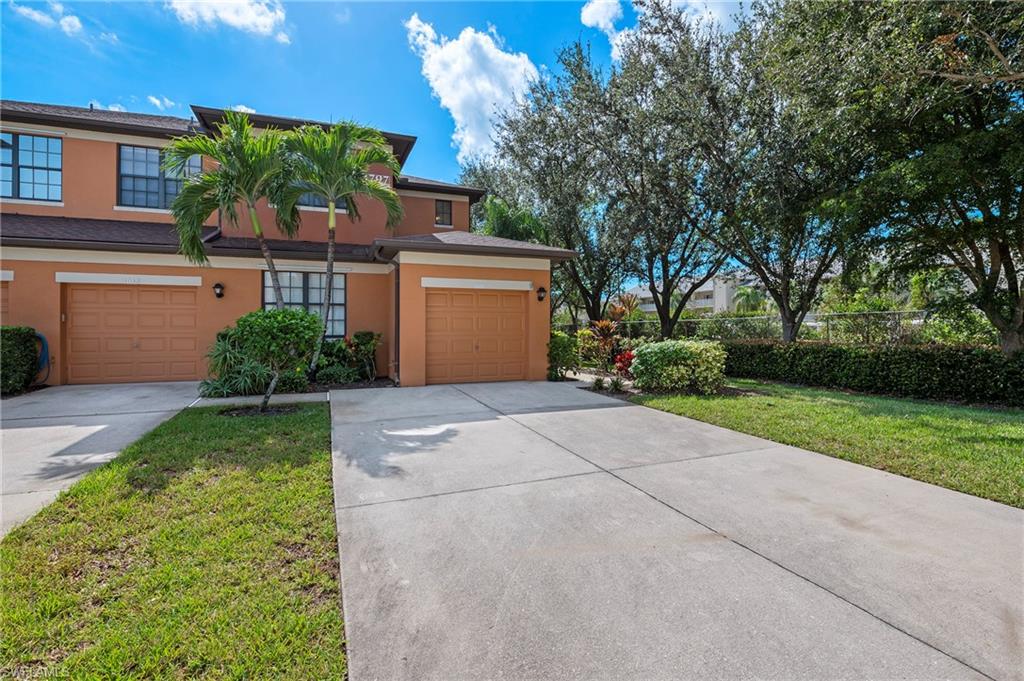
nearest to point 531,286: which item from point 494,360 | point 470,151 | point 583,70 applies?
point 494,360

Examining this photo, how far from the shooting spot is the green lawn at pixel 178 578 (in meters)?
2.07

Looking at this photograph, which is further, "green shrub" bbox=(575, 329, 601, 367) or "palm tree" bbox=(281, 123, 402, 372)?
"green shrub" bbox=(575, 329, 601, 367)

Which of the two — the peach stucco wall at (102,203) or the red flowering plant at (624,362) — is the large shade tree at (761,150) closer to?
the red flowering plant at (624,362)

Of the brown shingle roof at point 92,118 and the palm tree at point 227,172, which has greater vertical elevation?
the brown shingle roof at point 92,118

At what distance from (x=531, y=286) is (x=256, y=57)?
826 cm

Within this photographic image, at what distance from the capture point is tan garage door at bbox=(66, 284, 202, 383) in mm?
10391

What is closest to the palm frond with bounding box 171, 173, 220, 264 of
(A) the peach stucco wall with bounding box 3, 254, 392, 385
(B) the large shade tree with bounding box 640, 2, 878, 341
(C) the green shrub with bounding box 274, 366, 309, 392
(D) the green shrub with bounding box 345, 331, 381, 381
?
(A) the peach stucco wall with bounding box 3, 254, 392, 385

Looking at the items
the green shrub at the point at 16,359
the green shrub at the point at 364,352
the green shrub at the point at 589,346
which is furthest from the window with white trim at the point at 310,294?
the green shrub at the point at 589,346

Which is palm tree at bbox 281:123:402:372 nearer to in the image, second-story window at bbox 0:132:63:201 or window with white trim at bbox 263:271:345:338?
window with white trim at bbox 263:271:345:338

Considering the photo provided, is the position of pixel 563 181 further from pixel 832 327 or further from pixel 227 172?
pixel 227 172

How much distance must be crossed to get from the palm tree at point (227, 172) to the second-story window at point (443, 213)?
6.43 meters

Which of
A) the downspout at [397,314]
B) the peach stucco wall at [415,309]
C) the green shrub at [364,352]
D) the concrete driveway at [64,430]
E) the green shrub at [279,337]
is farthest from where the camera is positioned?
the green shrub at [364,352]

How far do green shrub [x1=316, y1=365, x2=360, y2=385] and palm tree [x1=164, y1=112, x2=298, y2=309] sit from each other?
12.0 ft

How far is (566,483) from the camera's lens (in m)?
4.30
